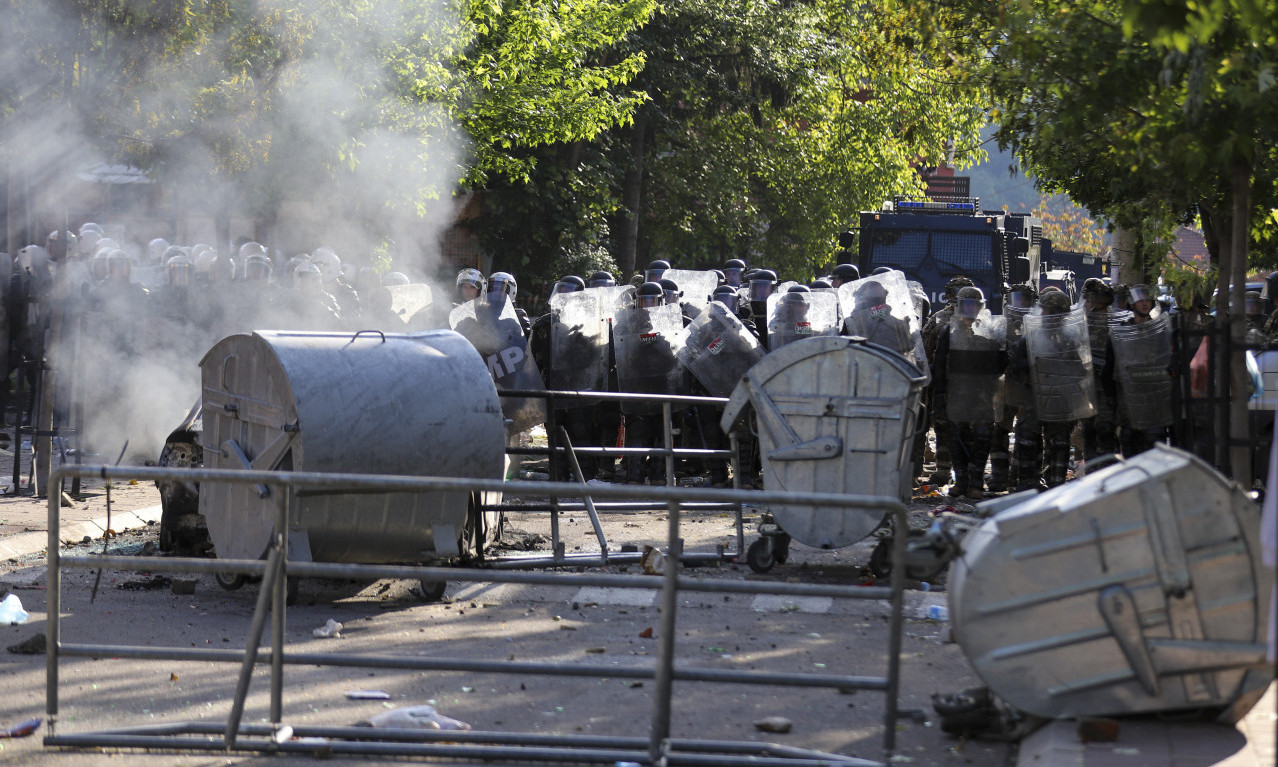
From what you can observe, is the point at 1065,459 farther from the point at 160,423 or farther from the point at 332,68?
the point at 332,68

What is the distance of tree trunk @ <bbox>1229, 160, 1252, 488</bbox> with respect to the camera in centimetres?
737

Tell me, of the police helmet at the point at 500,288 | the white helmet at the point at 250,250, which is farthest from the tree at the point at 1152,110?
the white helmet at the point at 250,250

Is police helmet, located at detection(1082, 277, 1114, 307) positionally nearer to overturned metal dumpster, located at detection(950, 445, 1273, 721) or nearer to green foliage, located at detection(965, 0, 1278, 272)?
green foliage, located at detection(965, 0, 1278, 272)

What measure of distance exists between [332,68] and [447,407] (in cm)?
1070

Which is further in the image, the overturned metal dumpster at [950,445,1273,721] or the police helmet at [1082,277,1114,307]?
the police helmet at [1082,277,1114,307]

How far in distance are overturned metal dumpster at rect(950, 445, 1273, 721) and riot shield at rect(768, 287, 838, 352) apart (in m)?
7.90

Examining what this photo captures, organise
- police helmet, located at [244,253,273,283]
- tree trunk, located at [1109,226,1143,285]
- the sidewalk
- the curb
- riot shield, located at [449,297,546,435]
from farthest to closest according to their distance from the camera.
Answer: police helmet, located at [244,253,273,283] → tree trunk, located at [1109,226,1143,285] → riot shield, located at [449,297,546,435] → the curb → the sidewalk

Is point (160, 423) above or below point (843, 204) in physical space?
below

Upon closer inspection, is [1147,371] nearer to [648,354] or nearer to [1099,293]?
[1099,293]

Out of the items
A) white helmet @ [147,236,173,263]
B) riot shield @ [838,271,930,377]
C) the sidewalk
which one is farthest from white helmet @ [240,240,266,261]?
the sidewalk

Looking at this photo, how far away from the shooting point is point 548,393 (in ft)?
27.7

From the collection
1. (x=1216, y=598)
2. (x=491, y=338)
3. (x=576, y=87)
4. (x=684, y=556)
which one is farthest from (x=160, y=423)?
(x=576, y=87)

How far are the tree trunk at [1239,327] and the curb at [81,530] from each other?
6.36m

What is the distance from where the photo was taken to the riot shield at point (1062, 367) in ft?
36.9
